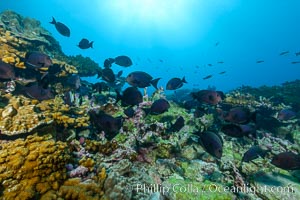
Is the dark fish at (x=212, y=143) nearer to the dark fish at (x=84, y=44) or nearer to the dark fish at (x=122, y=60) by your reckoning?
the dark fish at (x=122, y=60)

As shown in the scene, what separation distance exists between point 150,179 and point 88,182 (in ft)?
4.03

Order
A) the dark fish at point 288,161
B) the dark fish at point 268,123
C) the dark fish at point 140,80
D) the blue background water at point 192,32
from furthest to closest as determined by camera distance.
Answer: the blue background water at point 192,32 < the dark fish at point 268,123 < the dark fish at point 140,80 < the dark fish at point 288,161

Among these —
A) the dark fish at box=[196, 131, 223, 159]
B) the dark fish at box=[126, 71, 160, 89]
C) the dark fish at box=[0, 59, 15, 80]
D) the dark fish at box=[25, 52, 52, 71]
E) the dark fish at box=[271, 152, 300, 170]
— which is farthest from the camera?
the dark fish at box=[126, 71, 160, 89]

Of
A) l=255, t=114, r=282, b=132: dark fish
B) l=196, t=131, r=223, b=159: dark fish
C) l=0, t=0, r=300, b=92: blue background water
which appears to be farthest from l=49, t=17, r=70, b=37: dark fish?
l=0, t=0, r=300, b=92: blue background water

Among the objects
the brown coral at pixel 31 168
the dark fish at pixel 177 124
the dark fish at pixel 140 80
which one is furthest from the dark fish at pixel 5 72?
the dark fish at pixel 177 124

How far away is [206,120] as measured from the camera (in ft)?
25.1

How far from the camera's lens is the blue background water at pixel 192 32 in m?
110

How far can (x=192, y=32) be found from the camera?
146125mm

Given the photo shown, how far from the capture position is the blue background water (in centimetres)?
11006

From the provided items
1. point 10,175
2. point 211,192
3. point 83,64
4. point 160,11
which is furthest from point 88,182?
point 160,11

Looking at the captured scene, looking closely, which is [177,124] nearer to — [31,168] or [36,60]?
[31,168]

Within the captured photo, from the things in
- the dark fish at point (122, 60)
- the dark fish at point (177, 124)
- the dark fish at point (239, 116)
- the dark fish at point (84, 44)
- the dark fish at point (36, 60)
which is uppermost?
the dark fish at point (84, 44)

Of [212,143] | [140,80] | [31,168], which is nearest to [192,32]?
[140,80]

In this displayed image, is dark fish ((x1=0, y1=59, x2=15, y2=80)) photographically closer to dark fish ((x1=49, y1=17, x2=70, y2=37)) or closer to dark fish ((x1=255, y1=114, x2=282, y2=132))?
dark fish ((x1=49, y1=17, x2=70, y2=37))
